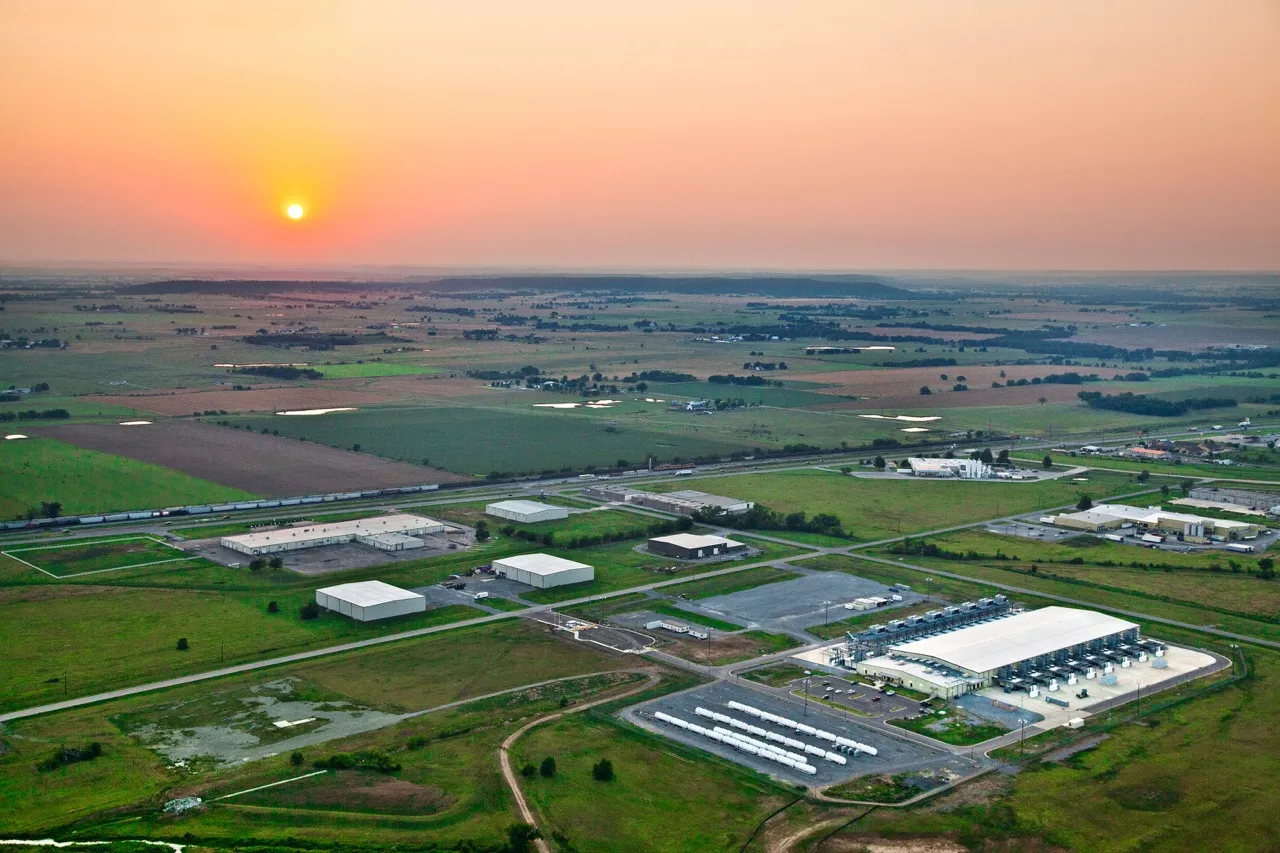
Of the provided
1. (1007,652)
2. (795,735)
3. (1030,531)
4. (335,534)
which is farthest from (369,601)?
(1030,531)

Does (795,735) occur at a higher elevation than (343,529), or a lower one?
lower

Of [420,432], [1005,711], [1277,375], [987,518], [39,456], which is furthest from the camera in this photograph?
[1277,375]

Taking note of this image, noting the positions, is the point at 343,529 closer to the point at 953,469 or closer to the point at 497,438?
the point at 497,438

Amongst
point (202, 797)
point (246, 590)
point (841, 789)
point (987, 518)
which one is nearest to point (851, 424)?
point (987, 518)

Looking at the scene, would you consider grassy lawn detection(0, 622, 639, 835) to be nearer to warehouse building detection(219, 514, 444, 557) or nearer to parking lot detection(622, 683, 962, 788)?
parking lot detection(622, 683, 962, 788)

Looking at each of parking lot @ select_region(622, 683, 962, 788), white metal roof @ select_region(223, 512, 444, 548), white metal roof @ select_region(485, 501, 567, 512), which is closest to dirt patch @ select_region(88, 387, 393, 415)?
white metal roof @ select_region(485, 501, 567, 512)

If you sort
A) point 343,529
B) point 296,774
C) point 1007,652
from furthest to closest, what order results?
point 343,529, point 1007,652, point 296,774

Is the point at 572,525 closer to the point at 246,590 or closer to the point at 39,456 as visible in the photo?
the point at 246,590
